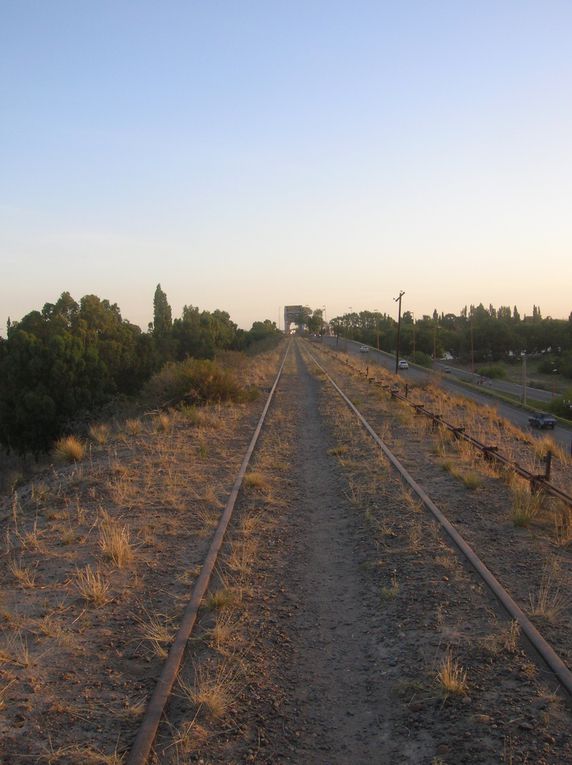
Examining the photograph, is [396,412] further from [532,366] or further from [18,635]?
[532,366]

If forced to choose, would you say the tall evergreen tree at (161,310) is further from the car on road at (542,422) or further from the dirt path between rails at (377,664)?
the dirt path between rails at (377,664)

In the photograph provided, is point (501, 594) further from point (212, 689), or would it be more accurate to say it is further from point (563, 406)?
point (563, 406)

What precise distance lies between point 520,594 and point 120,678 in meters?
3.63

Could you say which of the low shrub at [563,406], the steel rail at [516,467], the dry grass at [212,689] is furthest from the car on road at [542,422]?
the dry grass at [212,689]

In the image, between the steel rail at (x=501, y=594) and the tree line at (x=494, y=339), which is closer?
the steel rail at (x=501, y=594)

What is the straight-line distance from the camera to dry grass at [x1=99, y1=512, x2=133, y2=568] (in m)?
6.77

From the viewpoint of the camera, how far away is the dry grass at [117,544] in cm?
677

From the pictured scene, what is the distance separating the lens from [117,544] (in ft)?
22.5

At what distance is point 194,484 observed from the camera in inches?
416

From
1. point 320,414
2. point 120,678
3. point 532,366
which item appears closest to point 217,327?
point 532,366

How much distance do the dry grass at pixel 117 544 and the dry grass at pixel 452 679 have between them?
3608 mm

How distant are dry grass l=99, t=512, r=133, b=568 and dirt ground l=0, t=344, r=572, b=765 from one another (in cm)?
10

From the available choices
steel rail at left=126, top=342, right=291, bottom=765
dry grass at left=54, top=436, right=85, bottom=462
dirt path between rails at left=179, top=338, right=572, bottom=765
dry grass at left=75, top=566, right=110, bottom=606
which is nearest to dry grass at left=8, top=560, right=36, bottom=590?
dry grass at left=75, top=566, right=110, bottom=606

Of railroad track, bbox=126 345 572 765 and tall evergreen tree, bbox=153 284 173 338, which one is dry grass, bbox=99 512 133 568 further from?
tall evergreen tree, bbox=153 284 173 338
